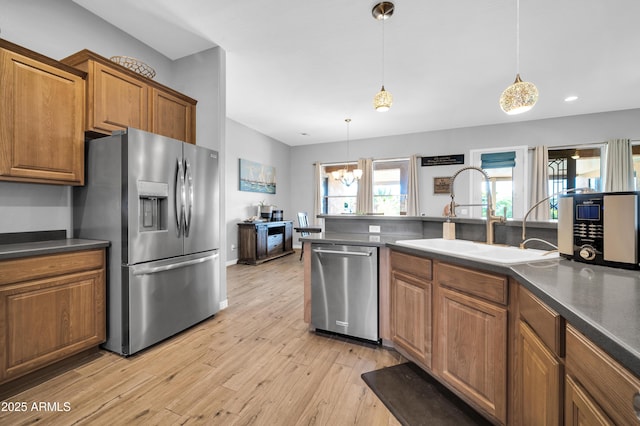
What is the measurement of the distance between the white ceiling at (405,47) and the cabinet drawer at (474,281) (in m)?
2.28

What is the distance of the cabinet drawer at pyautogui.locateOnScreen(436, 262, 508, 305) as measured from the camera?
4.01ft

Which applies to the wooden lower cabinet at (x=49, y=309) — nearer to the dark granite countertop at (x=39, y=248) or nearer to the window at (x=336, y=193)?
the dark granite countertop at (x=39, y=248)

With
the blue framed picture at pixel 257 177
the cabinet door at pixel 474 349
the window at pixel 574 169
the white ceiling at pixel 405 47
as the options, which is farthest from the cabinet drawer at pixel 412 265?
the window at pixel 574 169

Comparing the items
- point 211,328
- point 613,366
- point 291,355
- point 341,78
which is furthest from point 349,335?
point 341,78

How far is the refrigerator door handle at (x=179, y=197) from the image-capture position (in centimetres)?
231

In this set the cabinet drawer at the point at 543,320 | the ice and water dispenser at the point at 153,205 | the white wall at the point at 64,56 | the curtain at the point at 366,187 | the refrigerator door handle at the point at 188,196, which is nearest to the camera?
the cabinet drawer at the point at 543,320

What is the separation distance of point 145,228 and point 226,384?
136cm

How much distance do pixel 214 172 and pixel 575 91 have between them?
211 inches

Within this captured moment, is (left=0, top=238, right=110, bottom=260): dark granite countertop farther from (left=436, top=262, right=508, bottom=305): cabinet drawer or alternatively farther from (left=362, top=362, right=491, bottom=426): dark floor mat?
(left=436, top=262, right=508, bottom=305): cabinet drawer

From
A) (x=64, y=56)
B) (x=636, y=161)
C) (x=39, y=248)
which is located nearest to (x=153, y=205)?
(x=39, y=248)

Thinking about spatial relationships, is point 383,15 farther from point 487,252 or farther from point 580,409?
point 580,409

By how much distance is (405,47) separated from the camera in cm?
288

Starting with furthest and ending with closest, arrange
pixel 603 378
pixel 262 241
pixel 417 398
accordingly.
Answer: pixel 262 241, pixel 417 398, pixel 603 378

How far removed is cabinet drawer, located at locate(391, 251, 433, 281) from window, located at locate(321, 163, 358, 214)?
504cm
